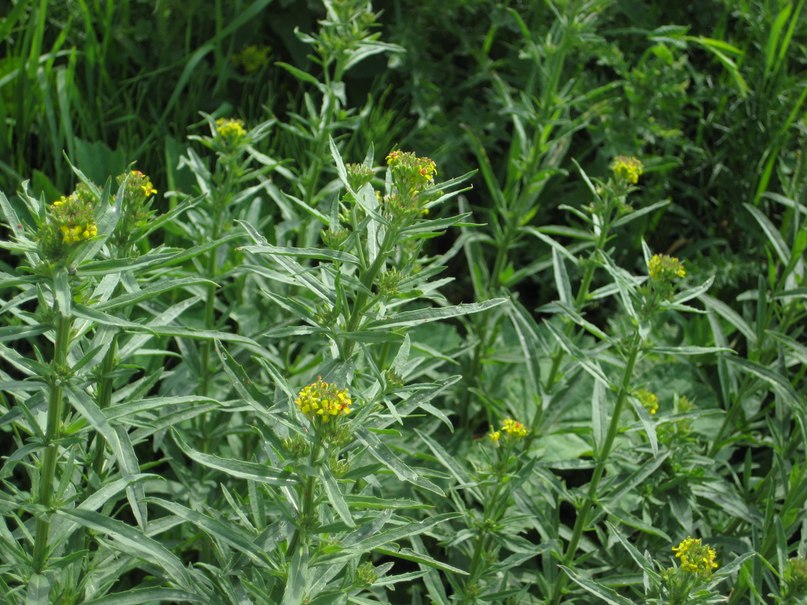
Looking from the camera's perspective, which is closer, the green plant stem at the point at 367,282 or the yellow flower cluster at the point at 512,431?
the green plant stem at the point at 367,282

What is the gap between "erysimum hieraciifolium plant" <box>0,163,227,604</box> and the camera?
1620mm

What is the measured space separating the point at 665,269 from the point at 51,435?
141cm

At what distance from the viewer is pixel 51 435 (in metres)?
1.74

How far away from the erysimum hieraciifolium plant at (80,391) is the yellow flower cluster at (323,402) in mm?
269

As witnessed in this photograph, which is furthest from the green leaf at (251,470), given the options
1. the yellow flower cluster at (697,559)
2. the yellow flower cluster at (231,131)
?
the yellow flower cluster at (231,131)

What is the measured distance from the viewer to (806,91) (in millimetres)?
3658

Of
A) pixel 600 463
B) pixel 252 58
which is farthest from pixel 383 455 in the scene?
pixel 252 58

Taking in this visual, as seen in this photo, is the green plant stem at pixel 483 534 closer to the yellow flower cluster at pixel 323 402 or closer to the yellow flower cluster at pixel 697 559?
the yellow flower cluster at pixel 697 559

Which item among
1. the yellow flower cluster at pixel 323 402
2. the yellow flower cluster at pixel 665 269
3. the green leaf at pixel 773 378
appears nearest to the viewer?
the yellow flower cluster at pixel 323 402

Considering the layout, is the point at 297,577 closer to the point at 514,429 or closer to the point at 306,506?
the point at 306,506

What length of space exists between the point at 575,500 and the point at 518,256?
163 centimetres

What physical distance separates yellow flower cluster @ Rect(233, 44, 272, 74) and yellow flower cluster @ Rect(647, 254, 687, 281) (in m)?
2.34

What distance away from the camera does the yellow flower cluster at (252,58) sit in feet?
13.5

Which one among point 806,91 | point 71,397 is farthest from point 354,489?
point 806,91
